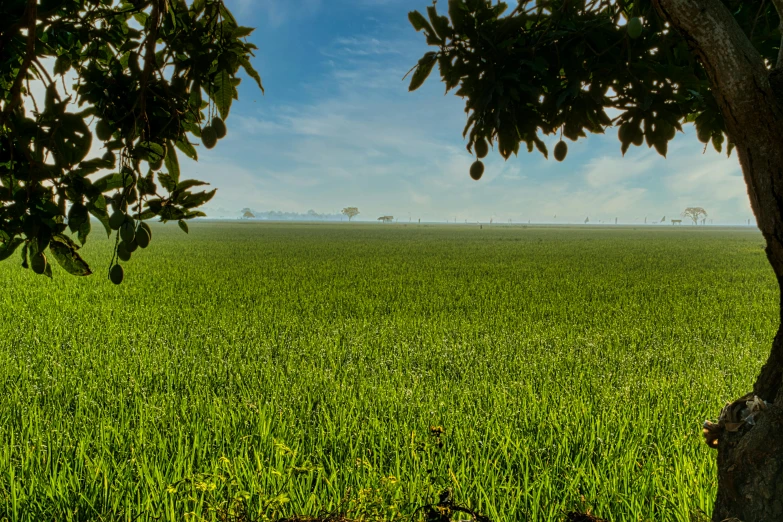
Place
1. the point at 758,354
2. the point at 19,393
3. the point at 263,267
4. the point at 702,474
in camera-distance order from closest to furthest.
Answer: the point at 702,474 < the point at 19,393 < the point at 758,354 < the point at 263,267

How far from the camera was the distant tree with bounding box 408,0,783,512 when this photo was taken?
119 centimetres

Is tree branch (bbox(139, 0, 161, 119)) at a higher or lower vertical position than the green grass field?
higher

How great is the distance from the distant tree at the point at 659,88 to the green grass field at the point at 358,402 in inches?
44.0

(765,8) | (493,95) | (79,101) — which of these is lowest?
(79,101)

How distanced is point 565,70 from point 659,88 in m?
0.33

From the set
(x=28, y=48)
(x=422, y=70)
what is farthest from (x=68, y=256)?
(x=422, y=70)

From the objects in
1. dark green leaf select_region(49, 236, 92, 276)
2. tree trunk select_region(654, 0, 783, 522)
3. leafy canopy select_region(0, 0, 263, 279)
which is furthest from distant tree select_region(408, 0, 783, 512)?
dark green leaf select_region(49, 236, 92, 276)

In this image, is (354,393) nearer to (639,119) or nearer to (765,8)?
(639,119)

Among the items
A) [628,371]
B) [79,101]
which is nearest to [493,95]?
[79,101]

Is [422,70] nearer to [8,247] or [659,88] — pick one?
[659,88]

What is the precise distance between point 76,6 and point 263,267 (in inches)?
628

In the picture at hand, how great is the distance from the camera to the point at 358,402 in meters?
4.10

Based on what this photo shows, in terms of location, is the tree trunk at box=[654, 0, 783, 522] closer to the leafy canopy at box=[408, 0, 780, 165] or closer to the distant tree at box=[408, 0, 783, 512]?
the distant tree at box=[408, 0, 783, 512]

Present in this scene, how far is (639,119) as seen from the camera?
1.73 m
